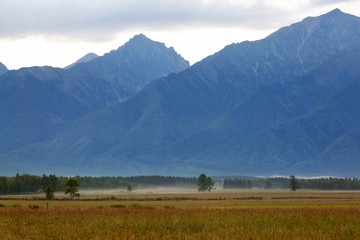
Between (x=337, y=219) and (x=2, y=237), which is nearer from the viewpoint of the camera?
(x=2, y=237)

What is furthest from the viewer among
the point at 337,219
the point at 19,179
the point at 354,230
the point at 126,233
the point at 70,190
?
the point at 19,179

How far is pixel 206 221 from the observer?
36625 mm

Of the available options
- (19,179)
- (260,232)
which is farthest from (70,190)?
(260,232)

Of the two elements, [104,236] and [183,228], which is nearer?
[104,236]

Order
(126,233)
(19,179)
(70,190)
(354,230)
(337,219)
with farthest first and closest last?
(19,179) → (70,190) → (337,219) → (354,230) → (126,233)

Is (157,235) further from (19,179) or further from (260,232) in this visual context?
(19,179)

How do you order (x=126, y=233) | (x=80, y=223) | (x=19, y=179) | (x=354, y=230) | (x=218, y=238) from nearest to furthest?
(x=218, y=238) < (x=126, y=233) < (x=354, y=230) < (x=80, y=223) < (x=19, y=179)

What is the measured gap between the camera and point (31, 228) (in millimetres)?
33562

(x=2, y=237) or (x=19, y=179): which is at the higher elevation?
(x=19, y=179)

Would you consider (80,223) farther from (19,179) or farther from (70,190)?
(19,179)

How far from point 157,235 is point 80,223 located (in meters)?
8.58

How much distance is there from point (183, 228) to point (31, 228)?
818 centimetres

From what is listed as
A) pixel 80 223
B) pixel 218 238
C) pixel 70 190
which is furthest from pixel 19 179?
pixel 218 238

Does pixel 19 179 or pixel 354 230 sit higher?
pixel 19 179
